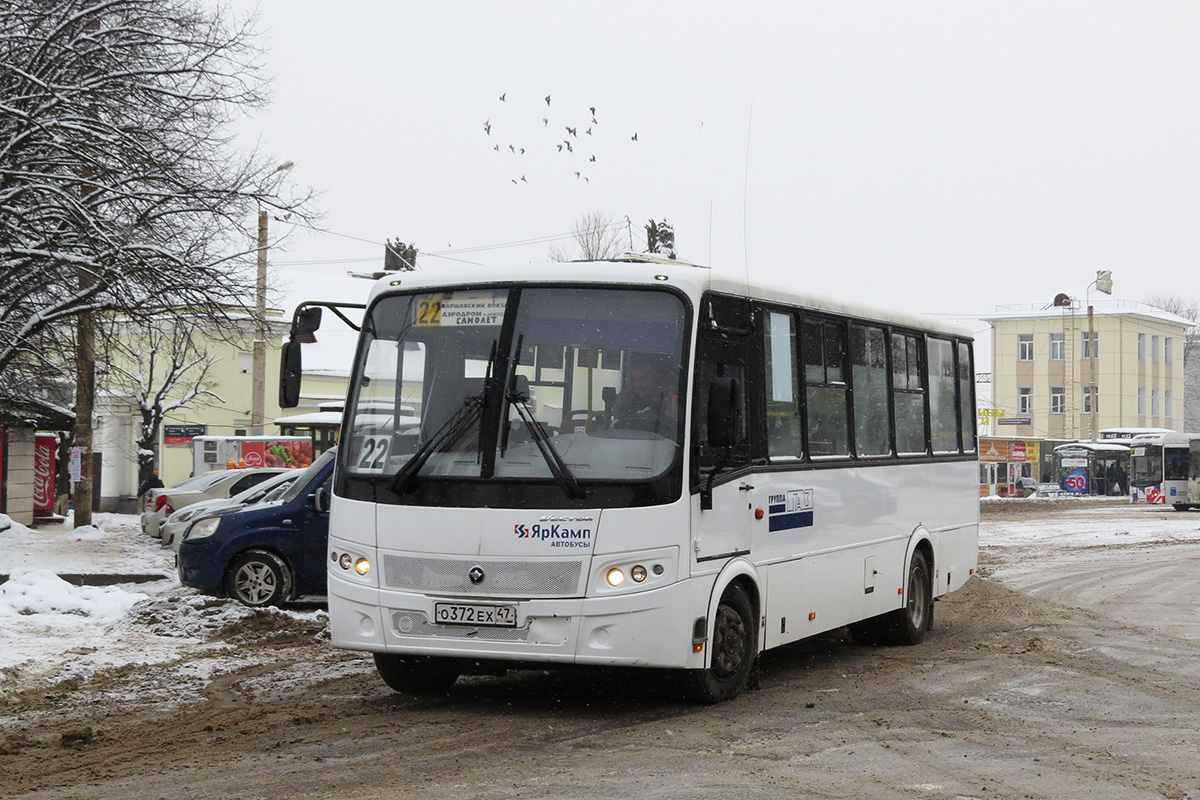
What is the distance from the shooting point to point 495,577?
29.6ft

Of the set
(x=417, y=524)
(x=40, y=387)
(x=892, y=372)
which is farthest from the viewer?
(x=40, y=387)

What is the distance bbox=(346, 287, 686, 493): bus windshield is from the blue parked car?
20.7 ft

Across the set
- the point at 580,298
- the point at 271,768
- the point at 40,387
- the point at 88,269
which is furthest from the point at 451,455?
the point at 40,387

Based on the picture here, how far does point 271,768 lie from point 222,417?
61.9 m

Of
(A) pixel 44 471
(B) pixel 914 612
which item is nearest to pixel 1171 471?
(A) pixel 44 471

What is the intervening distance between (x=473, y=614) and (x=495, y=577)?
26cm

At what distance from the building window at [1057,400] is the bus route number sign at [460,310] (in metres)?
90.1

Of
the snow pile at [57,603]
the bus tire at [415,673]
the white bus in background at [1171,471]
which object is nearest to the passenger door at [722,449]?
the bus tire at [415,673]

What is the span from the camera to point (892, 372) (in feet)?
43.2

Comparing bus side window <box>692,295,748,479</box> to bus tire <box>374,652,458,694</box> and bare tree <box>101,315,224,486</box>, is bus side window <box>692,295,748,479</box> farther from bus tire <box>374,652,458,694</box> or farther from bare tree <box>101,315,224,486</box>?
bare tree <box>101,315,224,486</box>

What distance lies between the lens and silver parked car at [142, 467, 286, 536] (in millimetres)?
30641

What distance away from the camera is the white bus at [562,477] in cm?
897

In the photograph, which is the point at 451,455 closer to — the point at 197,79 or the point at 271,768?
the point at 271,768

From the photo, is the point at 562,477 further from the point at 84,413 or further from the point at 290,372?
the point at 84,413
